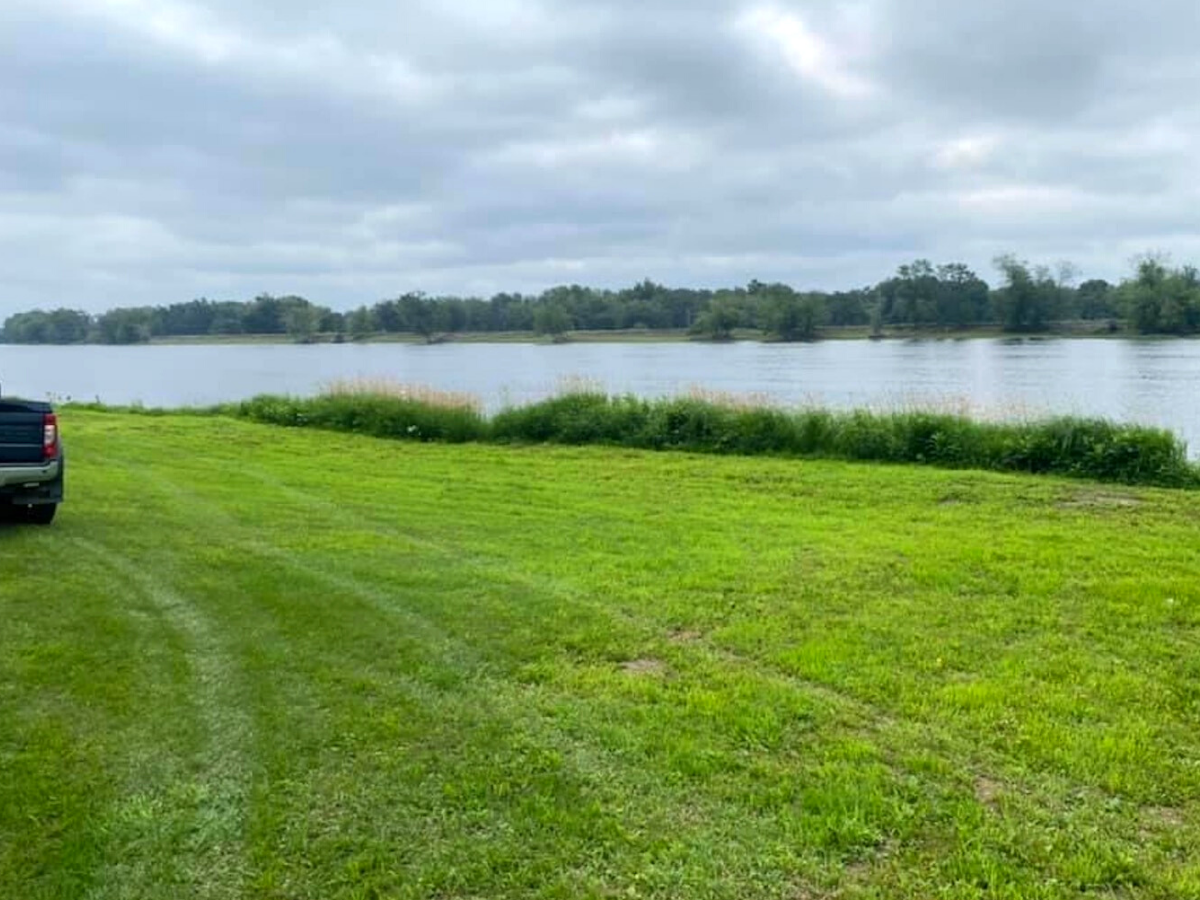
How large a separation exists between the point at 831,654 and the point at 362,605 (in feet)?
8.38

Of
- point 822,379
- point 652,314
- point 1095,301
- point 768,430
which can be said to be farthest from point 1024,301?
point 768,430

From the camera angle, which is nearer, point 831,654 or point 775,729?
point 775,729

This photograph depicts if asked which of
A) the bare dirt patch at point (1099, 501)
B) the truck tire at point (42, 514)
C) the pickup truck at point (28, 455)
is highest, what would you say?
the pickup truck at point (28, 455)

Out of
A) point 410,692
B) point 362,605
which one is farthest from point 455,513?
point 410,692

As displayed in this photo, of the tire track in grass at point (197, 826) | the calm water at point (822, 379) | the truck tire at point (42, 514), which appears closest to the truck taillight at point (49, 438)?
the truck tire at point (42, 514)

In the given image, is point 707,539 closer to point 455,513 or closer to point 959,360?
point 455,513

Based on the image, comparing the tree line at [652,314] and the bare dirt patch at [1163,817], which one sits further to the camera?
the tree line at [652,314]

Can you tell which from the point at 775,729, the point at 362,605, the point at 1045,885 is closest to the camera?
the point at 1045,885

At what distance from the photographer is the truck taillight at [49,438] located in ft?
23.4

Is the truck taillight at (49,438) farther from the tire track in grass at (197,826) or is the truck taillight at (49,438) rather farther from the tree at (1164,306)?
the tree at (1164,306)

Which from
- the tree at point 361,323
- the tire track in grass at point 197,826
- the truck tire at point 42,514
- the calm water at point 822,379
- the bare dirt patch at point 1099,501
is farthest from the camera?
the tree at point 361,323

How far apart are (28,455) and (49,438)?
0.61 ft

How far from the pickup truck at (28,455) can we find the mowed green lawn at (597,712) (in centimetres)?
31

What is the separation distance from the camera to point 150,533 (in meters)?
7.32
